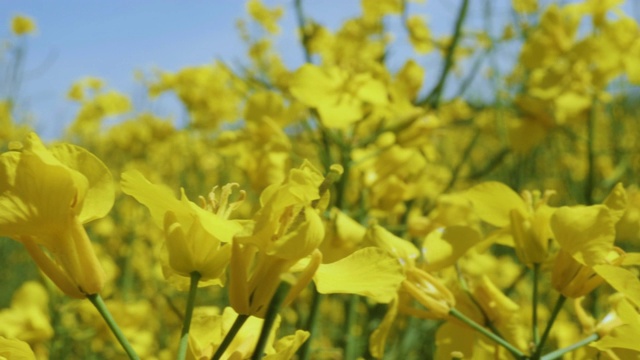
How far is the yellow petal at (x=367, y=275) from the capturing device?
595 millimetres

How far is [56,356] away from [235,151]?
59 cm

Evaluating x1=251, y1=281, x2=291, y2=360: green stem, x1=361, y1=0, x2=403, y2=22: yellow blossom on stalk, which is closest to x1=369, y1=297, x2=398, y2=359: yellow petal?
x1=251, y1=281, x2=291, y2=360: green stem

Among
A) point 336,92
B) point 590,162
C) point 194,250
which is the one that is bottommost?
point 590,162

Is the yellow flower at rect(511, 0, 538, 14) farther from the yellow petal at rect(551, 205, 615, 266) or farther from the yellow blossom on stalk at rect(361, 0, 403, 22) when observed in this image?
the yellow petal at rect(551, 205, 615, 266)

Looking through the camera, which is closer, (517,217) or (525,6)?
(517,217)

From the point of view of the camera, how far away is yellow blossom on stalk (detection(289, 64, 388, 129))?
134 centimetres

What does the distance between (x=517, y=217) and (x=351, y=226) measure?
1.03 feet

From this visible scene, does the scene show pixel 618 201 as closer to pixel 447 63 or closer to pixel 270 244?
pixel 270 244

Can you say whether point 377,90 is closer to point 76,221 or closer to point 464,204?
point 464,204

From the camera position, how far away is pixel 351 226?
109cm

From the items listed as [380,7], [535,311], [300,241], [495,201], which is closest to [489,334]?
[535,311]

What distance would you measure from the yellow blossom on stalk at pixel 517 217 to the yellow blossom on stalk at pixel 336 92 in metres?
0.51

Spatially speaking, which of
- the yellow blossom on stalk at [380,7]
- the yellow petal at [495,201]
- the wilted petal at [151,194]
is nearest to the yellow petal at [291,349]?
the wilted petal at [151,194]

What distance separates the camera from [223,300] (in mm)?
2596
